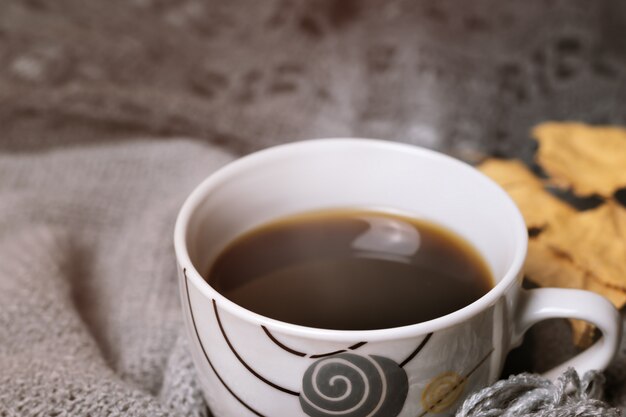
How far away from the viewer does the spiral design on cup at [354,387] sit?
371mm

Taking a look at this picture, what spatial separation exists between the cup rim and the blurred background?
264 millimetres

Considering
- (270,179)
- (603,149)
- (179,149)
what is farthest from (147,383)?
(603,149)

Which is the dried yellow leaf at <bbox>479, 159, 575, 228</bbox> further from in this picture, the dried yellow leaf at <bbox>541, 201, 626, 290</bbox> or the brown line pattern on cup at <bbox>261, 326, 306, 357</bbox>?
the brown line pattern on cup at <bbox>261, 326, 306, 357</bbox>

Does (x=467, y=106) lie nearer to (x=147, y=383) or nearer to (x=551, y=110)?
(x=551, y=110)

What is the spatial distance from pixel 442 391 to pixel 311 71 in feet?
1.85

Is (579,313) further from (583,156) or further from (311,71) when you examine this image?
(311,71)

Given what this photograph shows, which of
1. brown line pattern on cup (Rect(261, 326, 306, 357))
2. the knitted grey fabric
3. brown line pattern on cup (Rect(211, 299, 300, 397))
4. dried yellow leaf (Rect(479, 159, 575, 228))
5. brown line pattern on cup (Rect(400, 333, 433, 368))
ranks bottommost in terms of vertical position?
the knitted grey fabric

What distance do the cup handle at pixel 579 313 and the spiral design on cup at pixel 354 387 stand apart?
0.09 m

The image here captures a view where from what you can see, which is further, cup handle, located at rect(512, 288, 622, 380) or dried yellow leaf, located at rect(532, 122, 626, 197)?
dried yellow leaf, located at rect(532, 122, 626, 197)

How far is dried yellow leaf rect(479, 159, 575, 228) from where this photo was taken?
0.59 meters

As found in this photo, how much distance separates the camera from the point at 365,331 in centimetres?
36

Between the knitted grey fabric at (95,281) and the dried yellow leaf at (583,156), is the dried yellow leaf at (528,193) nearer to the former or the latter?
the dried yellow leaf at (583,156)

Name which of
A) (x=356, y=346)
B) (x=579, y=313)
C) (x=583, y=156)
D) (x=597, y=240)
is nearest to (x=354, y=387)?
(x=356, y=346)

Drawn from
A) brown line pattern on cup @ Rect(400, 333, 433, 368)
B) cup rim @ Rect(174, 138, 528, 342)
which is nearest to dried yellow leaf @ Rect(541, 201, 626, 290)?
cup rim @ Rect(174, 138, 528, 342)
